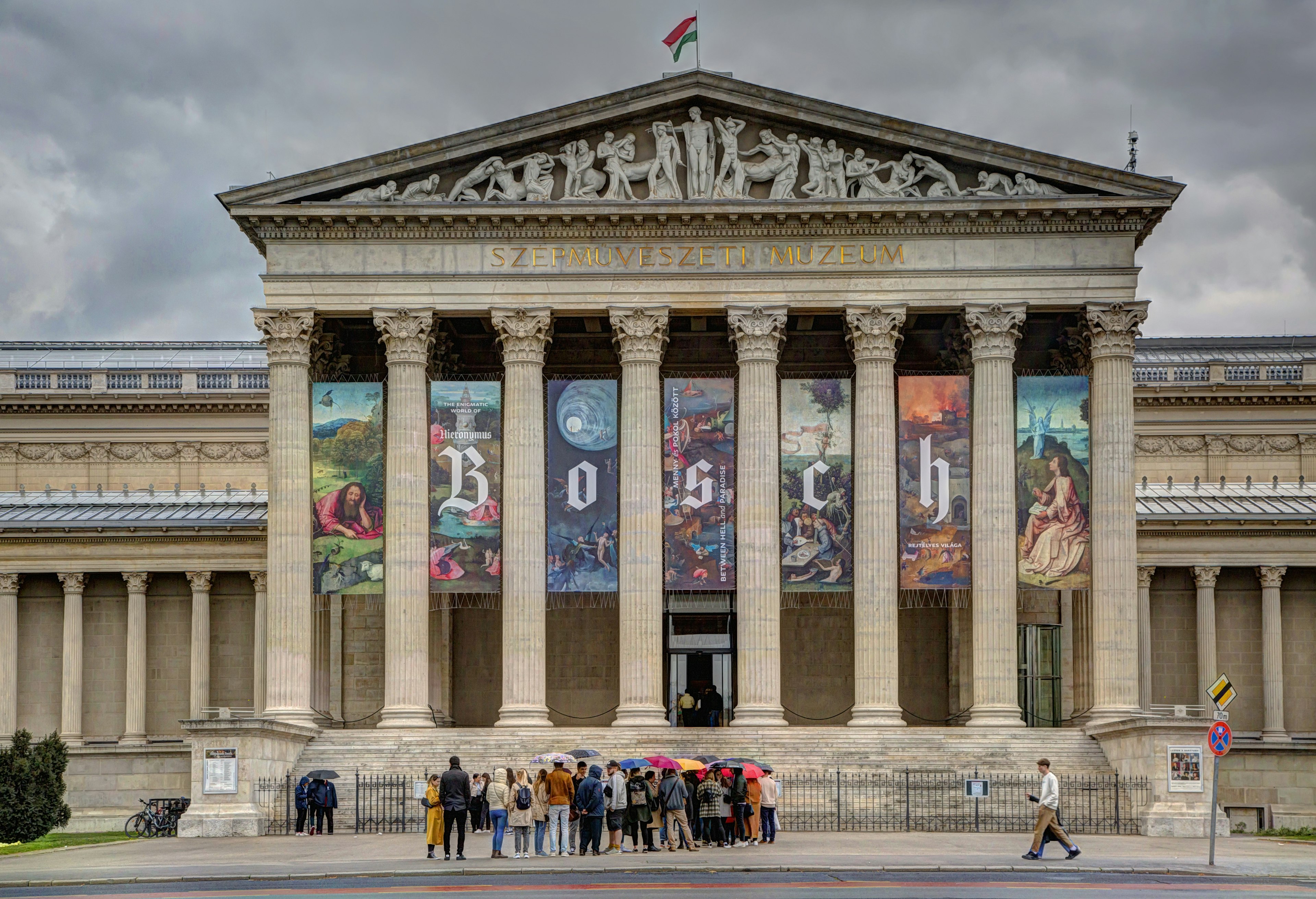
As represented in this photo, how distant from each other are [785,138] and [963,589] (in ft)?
53.0

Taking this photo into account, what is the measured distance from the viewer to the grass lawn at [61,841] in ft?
141

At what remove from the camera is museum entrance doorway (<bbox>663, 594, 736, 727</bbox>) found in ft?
215

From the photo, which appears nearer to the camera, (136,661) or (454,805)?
(454,805)

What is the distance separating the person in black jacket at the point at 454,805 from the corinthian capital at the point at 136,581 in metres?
29.1

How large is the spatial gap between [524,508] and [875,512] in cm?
1099

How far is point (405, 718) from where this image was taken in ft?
181

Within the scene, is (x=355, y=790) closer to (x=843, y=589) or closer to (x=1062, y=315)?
(x=843, y=589)

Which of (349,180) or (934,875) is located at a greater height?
(349,180)

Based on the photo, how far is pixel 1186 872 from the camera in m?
34.9

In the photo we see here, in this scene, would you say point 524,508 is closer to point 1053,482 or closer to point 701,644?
point 701,644

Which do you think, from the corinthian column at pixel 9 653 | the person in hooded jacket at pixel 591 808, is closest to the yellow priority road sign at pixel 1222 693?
the person in hooded jacket at pixel 591 808

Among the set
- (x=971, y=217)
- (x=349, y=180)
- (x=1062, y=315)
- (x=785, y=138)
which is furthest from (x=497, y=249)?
(x=1062, y=315)

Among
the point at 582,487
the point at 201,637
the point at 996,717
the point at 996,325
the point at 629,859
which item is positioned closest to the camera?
the point at 629,859

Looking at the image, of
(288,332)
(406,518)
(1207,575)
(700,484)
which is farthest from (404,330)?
(1207,575)
